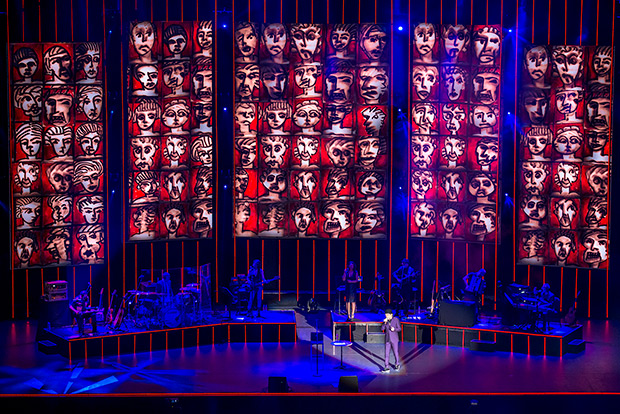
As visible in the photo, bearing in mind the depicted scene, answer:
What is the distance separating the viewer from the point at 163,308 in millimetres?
16266

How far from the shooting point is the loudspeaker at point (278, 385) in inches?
495

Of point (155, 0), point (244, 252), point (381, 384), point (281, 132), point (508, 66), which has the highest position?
point (155, 0)

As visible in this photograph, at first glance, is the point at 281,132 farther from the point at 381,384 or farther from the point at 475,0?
the point at 381,384

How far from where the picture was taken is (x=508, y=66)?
56.7 ft

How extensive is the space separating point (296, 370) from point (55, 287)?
5.68 meters

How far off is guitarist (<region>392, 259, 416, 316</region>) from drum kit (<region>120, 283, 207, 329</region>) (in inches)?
174

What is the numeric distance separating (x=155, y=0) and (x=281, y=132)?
422 cm

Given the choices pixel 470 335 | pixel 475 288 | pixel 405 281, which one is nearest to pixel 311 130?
pixel 405 281

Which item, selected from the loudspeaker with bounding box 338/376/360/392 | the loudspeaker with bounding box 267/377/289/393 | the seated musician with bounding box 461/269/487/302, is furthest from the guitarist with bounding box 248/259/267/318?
the loudspeaker with bounding box 338/376/360/392

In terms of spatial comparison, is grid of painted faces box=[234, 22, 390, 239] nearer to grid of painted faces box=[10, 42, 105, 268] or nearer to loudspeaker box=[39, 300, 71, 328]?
grid of painted faces box=[10, 42, 105, 268]

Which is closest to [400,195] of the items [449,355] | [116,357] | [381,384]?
[449,355]

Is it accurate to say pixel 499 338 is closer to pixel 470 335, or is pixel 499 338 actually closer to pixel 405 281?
pixel 470 335

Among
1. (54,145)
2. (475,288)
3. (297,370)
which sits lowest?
(297,370)

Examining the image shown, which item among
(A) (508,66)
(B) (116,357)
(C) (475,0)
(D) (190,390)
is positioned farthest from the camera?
(C) (475,0)
